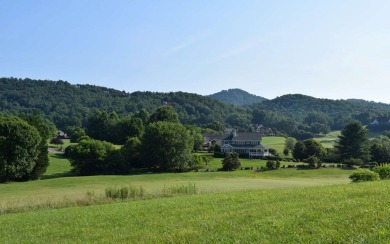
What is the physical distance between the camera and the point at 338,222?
10148 millimetres

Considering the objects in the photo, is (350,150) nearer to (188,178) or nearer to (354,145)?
(354,145)

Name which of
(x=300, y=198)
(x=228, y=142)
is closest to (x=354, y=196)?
(x=300, y=198)

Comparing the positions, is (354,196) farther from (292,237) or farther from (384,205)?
(292,237)

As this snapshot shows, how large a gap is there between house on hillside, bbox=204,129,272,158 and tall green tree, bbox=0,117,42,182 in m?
56.0

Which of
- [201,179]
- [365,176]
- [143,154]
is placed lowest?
[201,179]

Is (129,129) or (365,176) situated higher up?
(129,129)

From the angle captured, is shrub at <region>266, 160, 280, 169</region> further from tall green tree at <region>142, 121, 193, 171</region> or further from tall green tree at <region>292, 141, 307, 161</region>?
tall green tree at <region>292, 141, 307, 161</region>

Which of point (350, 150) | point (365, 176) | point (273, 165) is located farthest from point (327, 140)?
point (365, 176)

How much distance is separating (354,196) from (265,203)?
3.53 meters

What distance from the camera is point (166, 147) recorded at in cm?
7456

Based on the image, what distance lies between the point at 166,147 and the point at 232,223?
208ft

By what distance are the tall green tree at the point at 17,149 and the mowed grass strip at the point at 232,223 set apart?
144 feet

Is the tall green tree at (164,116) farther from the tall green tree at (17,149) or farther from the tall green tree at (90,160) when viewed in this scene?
the tall green tree at (17,149)

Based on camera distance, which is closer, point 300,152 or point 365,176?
point 365,176
